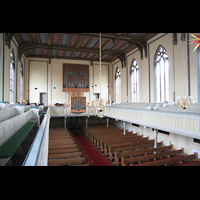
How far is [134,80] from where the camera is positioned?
1515 cm

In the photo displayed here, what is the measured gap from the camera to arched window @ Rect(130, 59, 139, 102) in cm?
1469

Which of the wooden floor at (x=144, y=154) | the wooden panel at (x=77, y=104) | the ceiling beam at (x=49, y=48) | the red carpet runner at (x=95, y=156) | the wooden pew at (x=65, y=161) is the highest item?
the ceiling beam at (x=49, y=48)

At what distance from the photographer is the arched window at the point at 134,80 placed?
48.2ft

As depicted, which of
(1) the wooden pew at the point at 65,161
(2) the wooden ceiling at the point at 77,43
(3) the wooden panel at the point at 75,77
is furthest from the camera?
(3) the wooden panel at the point at 75,77

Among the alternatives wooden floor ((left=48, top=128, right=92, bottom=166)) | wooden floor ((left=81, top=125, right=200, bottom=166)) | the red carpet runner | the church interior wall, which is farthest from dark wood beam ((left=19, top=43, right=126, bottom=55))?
wooden floor ((left=48, top=128, right=92, bottom=166))

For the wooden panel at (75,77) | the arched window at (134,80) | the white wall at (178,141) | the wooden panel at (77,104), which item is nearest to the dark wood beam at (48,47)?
the wooden panel at (75,77)

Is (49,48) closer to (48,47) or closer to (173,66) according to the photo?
(48,47)

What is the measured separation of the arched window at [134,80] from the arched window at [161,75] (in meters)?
2.75

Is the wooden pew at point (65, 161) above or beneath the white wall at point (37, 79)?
beneath

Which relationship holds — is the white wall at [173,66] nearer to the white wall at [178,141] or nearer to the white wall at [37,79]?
the white wall at [178,141]

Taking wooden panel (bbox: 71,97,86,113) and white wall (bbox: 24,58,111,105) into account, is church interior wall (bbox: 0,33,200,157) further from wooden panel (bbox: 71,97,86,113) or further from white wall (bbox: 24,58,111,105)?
wooden panel (bbox: 71,97,86,113)
